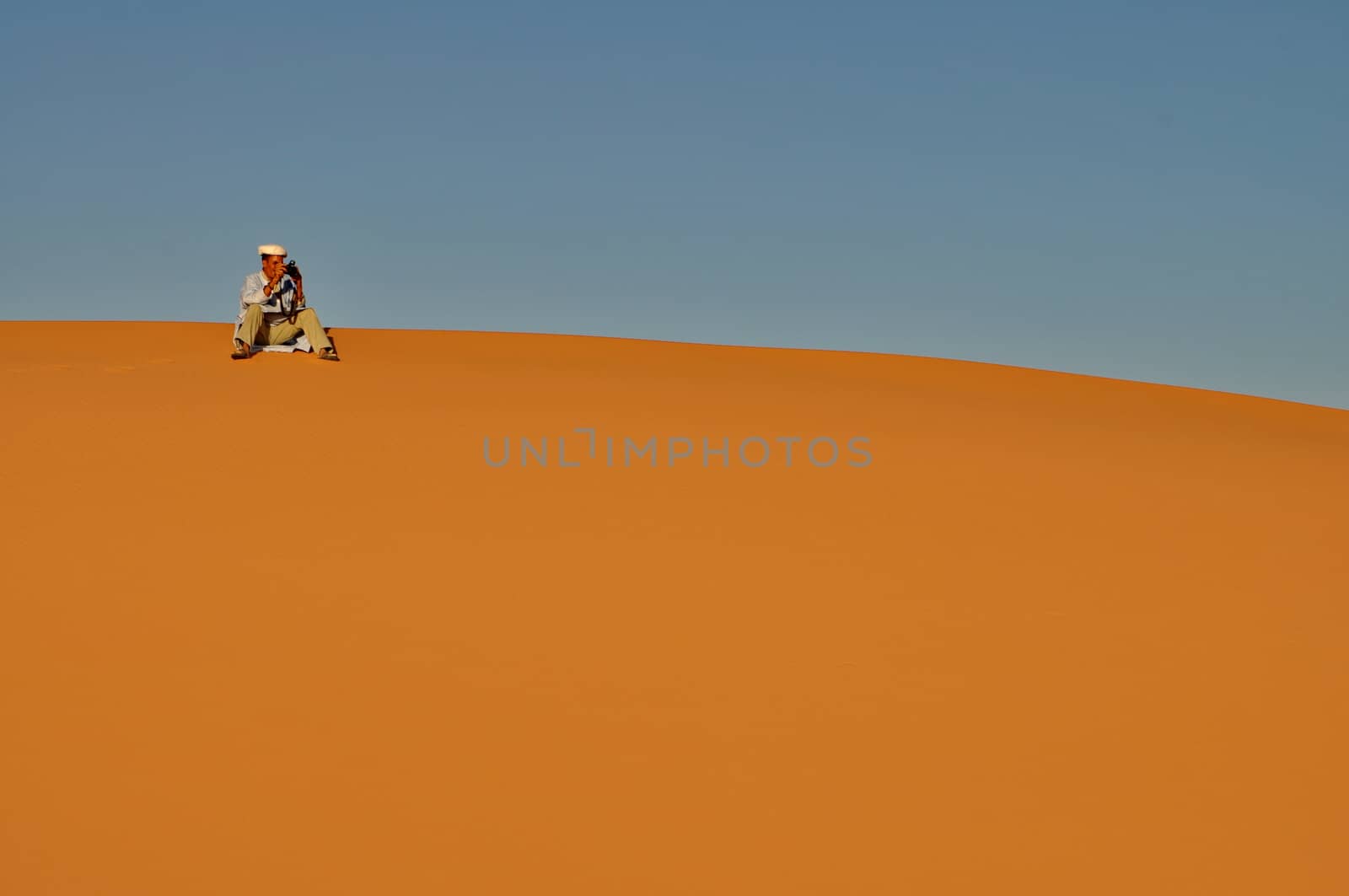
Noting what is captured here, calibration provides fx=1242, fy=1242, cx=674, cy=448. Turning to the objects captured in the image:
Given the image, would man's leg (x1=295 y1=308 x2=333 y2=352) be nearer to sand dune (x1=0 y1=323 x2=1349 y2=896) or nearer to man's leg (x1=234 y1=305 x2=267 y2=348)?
man's leg (x1=234 y1=305 x2=267 y2=348)

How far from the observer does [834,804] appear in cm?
383

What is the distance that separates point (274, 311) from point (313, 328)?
0.38 m

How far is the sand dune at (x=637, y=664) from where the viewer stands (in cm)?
360

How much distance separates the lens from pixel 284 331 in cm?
1099

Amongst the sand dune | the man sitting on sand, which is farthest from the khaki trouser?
the sand dune

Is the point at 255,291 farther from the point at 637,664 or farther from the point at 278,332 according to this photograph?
the point at 637,664

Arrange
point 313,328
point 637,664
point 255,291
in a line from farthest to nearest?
point 313,328
point 255,291
point 637,664

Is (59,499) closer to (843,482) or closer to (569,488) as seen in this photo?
(569,488)

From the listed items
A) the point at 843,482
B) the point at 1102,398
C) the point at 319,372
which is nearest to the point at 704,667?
the point at 843,482

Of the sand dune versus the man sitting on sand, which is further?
the man sitting on sand

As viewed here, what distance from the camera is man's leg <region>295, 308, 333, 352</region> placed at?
1088 centimetres

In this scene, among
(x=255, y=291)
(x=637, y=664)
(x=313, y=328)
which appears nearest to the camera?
(x=637, y=664)

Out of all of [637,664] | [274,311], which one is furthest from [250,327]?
[637,664]

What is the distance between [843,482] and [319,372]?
16.0 feet
